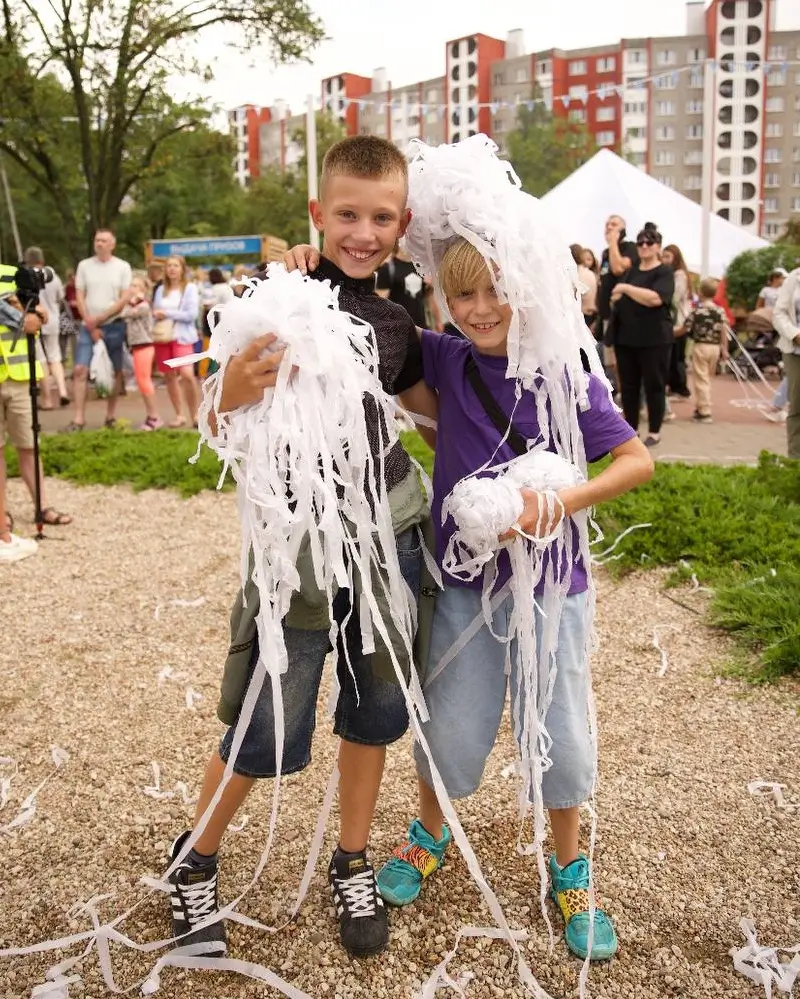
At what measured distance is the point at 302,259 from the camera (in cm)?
203

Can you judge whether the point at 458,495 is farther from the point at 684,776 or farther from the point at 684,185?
the point at 684,185

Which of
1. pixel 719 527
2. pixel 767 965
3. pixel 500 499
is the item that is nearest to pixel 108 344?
pixel 719 527

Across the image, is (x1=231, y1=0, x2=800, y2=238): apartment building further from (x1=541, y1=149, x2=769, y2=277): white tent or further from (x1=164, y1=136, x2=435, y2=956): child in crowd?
(x1=164, y1=136, x2=435, y2=956): child in crowd

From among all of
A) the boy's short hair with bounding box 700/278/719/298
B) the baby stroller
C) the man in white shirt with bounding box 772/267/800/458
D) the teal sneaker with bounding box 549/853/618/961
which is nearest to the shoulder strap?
the teal sneaker with bounding box 549/853/618/961

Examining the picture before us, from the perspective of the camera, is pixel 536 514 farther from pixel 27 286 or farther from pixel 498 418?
pixel 27 286

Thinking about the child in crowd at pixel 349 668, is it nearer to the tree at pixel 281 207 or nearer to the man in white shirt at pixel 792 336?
the man in white shirt at pixel 792 336

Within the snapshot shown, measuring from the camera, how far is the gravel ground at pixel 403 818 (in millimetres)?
2107

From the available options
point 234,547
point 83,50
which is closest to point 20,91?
point 83,50

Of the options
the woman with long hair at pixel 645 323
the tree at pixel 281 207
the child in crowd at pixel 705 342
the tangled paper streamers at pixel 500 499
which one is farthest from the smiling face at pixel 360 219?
the tree at pixel 281 207

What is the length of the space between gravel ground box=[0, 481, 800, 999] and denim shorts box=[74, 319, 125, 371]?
4.82 m

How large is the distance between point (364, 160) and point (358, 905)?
5.64 ft

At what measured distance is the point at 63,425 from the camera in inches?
378

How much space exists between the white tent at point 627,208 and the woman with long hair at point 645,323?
19.4ft

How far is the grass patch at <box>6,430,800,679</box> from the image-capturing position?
12.8 feet
